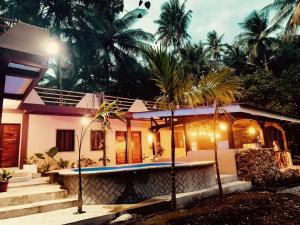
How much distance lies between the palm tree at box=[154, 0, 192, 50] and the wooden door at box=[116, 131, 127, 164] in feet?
58.0

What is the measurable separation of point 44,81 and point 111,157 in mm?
20013

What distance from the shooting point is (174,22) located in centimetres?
2983

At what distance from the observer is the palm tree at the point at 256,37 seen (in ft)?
91.6

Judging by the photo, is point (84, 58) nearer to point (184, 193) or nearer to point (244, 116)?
point (244, 116)

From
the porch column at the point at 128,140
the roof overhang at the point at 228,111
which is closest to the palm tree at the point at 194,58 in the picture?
the porch column at the point at 128,140

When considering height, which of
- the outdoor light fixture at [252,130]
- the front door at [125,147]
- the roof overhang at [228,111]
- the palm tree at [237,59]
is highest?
the palm tree at [237,59]

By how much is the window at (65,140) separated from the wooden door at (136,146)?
4445 mm

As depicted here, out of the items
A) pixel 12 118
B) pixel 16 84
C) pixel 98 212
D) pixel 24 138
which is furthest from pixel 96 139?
pixel 98 212

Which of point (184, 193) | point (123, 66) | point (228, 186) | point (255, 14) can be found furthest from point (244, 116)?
point (255, 14)

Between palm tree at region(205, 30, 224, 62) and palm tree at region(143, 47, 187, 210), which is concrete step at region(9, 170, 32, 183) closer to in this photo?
palm tree at region(143, 47, 187, 210)

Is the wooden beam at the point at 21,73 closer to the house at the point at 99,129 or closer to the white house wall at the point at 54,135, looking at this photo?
the house at the point at 99,129

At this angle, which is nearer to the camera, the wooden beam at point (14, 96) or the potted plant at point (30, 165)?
the wooden beam at point (14, 96)

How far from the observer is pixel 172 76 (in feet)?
19.6

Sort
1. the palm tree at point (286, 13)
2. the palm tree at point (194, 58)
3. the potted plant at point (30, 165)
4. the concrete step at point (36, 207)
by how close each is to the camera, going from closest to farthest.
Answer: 1. the concrete step at point (36, 207)
2. the potted plant at point (30, 165)
3. the palm tree at point (286, 13)
4. the palm tree at point (194, 58)
